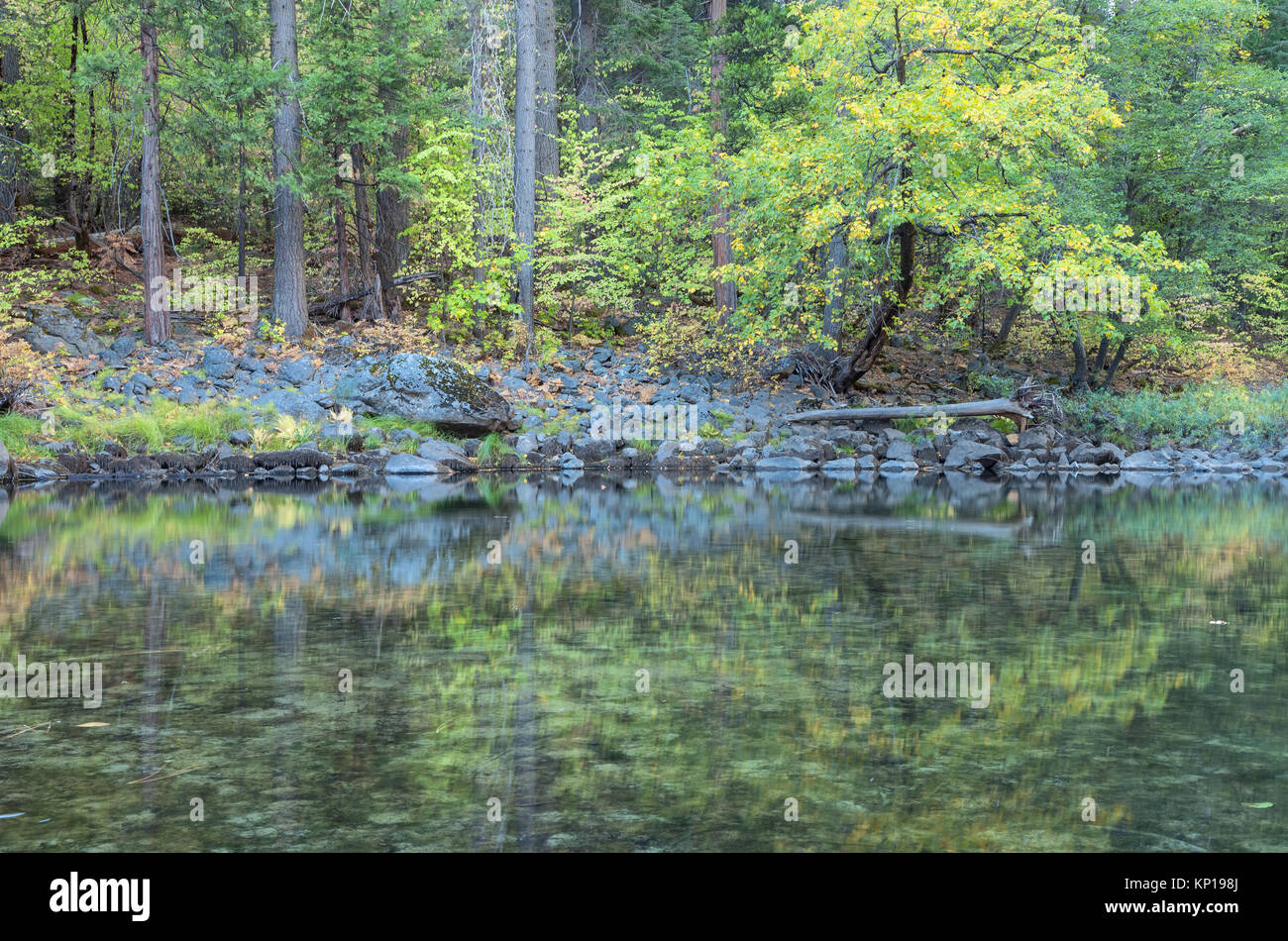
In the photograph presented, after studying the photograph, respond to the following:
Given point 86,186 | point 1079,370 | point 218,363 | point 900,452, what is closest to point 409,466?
point 218,363

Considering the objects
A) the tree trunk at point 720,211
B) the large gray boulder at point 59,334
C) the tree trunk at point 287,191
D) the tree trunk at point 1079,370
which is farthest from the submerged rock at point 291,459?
the tree trunk at point 1079,370

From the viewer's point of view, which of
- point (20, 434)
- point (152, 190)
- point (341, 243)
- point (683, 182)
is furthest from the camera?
point (341, 243)

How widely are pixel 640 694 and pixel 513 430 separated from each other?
16354 millimetres

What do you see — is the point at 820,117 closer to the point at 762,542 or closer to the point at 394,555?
the point at 762,542

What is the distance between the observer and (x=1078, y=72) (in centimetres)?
1819

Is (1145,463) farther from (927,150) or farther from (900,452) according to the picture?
(927,150)

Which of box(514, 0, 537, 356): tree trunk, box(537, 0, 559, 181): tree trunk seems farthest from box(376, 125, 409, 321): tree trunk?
box(537, 0, 559, 181): tree trunk

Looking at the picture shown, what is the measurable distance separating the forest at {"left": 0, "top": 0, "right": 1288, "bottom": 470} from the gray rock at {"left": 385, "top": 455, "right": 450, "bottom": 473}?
4.96 metres

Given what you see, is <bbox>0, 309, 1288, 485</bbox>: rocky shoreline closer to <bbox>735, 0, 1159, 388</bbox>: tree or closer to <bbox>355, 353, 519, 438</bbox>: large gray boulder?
<bbox>355, 353, 519, 438</bbox>: large gray boulder

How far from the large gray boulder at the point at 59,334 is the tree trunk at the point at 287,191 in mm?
3537

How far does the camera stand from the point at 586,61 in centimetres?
2750

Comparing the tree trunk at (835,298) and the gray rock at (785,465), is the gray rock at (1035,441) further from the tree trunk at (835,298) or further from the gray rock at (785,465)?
the gray rock at (785,465)

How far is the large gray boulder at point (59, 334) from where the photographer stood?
19.8 m

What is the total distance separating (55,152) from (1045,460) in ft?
76.1
